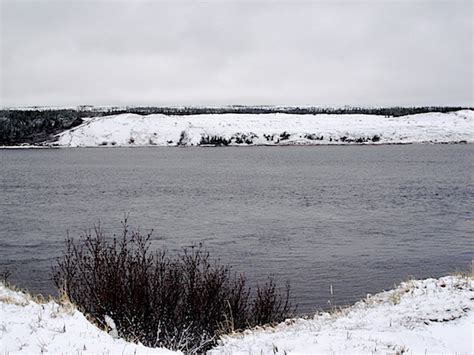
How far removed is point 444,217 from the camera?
25469 mm

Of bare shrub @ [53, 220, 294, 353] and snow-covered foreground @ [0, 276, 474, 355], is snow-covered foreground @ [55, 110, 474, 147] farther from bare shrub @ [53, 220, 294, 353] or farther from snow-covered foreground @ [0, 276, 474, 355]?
snow-covered foreground @ [0, 276, 474, 355]

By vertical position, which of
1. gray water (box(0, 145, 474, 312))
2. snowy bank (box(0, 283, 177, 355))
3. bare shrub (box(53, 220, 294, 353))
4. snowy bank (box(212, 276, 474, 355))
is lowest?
gray water (box(0, 145, 474, 312))

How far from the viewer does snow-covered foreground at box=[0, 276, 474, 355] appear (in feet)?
19.2

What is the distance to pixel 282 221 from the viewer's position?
2478cm

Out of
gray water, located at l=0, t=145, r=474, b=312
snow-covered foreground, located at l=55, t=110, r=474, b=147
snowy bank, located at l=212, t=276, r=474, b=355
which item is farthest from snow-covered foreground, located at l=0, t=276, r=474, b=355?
snow-covered foreground, located at l=55, t=110, r=474, b=147

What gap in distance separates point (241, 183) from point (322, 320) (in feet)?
106

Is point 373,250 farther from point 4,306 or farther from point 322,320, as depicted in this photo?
point 4,306

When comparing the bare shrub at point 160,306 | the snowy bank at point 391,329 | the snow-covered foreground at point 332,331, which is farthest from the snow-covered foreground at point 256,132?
the snow-covered foreground at point 332,331

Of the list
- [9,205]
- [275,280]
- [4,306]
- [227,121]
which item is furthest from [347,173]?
[227,121]

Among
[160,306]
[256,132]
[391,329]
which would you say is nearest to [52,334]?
[391,329]

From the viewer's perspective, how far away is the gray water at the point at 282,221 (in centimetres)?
1642

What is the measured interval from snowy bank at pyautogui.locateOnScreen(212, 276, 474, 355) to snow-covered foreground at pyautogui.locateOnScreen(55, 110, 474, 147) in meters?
100

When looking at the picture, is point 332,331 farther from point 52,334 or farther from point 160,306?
point 160,306

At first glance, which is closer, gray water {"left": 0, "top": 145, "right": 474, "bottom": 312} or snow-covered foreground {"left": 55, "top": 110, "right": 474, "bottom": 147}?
gray water {"left": 0, "top": 145, "right": 474, "bottom": 312}
